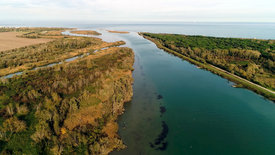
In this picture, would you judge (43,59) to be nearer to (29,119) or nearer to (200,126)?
(29,119)

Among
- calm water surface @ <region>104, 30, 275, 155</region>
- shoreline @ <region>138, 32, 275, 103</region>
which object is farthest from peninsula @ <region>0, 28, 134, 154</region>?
shoreline @ <region>138, 32, 275, 103</region>

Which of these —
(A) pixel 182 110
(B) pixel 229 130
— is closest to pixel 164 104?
(A) pixel 182 110

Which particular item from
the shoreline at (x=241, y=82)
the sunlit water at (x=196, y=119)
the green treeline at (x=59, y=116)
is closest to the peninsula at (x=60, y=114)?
the green treeline at (x=59, y=116)

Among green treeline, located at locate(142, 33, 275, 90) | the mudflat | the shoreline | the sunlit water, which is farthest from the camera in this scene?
the mudflat

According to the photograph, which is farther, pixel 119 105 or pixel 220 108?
pixel 220 108

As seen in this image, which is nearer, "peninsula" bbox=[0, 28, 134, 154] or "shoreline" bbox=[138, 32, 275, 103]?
"peninsula" bbox=[0, 28, 134, 154]

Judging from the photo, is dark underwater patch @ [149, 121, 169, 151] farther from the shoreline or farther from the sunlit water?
the shoreline

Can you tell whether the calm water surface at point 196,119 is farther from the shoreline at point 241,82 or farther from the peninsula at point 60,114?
the peninsula at point 60,114

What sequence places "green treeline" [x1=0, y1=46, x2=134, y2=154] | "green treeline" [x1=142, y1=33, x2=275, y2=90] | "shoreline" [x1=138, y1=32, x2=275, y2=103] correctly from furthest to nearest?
1. "green treeline" [x1=142, y1=33, x2=275, y2=90]
2. "shoreline" [x1=138, y1=32, x2=275, y2=103]
3. "green treeline" [x1=0, y1=46, x2=134, y2=154]
